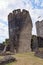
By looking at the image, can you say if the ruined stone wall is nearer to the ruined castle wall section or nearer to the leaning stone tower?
the leaning stone tower

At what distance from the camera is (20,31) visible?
143 feet

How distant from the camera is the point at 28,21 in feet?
147

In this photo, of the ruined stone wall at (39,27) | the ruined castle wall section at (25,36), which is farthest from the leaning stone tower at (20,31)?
the ruined stone wall at (39,27)

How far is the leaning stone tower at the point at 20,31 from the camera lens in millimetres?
43344

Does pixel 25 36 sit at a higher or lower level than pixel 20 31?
lower

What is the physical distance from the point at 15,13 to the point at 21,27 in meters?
3.45

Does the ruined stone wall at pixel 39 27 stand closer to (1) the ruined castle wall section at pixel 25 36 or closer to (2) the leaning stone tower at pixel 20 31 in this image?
(2) the leaning stone tower at pixel 20 31

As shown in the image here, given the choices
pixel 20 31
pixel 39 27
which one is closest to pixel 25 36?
pixel 20 31

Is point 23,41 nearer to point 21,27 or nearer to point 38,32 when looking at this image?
point 21,27

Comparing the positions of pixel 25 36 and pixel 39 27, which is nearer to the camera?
pixel 25 36

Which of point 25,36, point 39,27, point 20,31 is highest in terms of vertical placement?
point 39,27

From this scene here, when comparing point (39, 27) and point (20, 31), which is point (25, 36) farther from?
point (39, 27)

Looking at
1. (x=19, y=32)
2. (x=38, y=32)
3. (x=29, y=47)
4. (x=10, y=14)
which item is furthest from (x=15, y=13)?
(x=38, y=32)

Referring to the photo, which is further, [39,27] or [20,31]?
[39,27]
